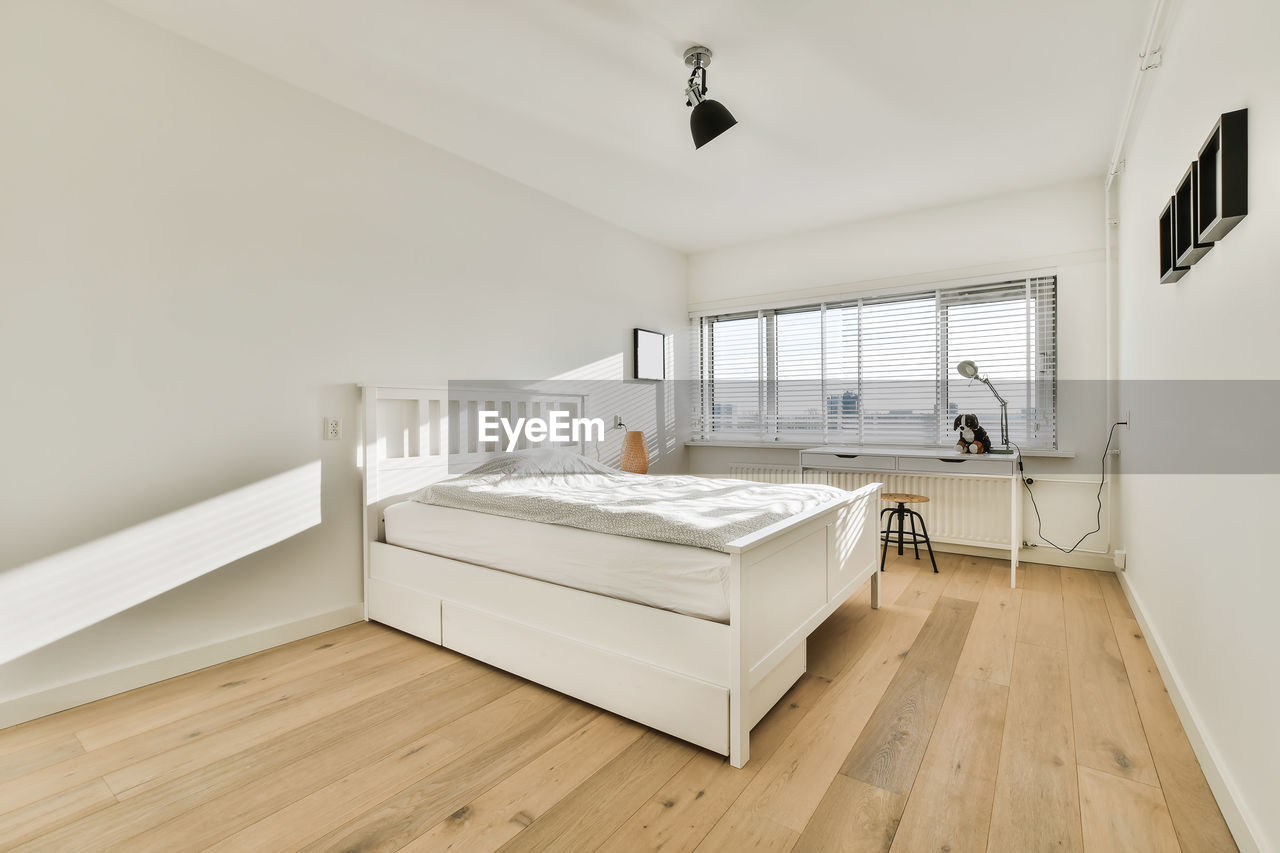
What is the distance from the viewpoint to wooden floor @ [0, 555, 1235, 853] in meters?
1.44

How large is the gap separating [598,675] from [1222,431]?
1.97 m

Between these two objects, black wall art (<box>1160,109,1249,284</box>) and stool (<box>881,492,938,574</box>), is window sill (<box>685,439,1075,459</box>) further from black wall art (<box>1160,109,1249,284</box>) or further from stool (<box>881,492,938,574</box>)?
black wall art (<box>1160,109,1249,284</box>)

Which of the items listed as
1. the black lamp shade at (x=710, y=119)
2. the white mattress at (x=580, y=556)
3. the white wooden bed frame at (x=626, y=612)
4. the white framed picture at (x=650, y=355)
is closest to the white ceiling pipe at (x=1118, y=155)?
the black lamp shade at (x=710, y=119)

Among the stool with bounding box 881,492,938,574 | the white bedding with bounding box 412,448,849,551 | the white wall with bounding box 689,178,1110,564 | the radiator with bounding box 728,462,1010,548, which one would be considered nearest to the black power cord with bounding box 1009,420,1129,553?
the white wall with bounding box 689,178,1110,564

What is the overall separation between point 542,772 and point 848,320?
395 cm

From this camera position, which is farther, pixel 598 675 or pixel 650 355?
pixel 650 355

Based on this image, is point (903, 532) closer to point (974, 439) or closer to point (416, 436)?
point (974, 439)

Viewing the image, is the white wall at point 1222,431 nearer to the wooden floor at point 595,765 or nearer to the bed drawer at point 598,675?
Answer: the wooden floor at point 595,765

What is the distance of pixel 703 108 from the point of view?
2.44m

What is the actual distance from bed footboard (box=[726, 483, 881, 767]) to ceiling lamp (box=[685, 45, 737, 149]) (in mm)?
1626

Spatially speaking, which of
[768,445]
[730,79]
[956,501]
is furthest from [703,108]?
[956,501]

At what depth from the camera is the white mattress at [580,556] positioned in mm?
1815

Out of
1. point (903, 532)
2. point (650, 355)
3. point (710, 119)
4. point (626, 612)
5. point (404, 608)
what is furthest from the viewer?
point (650, 355)

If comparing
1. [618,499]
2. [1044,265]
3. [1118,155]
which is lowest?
[618,499]
